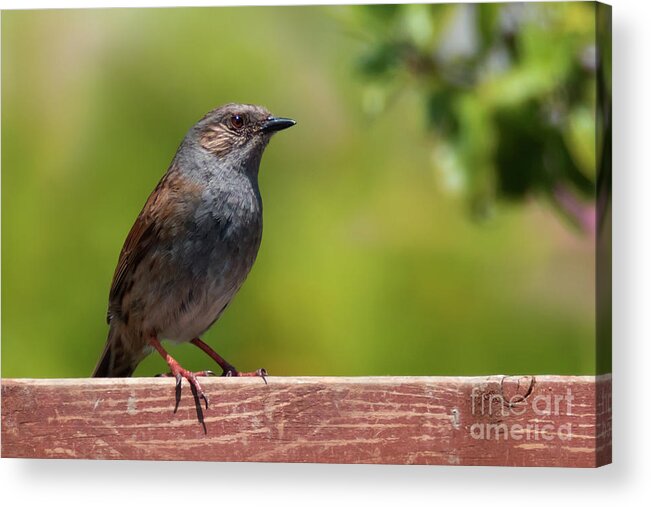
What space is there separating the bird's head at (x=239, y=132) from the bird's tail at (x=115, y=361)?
38.4 inches

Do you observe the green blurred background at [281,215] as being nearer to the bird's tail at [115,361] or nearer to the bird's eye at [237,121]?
the bird's tail at [115,361]

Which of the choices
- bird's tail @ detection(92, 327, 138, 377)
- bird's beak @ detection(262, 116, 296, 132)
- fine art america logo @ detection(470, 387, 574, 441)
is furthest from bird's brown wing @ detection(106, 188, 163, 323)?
fine art america logo @ detection(470, 387, 574, 441)

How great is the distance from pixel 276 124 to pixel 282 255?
2.92ft

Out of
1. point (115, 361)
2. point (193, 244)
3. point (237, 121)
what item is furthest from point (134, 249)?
point (237, 121)

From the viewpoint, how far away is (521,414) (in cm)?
505

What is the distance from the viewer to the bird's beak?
224 inches

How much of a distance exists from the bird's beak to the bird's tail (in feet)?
3.84

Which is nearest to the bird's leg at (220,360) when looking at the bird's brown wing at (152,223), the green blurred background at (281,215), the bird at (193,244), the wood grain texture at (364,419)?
the bird at (193,244)

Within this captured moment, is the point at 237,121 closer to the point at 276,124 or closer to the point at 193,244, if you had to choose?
the point at 276,124

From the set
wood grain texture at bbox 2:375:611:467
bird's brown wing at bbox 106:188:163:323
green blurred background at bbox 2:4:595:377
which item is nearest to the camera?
wood grain texture at bbox 2:375:611:467

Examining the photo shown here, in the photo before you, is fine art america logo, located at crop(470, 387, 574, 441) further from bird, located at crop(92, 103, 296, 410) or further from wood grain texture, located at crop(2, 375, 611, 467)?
bird, located at crop(92, 103, 296, 410)

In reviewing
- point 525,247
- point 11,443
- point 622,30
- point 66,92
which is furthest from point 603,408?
point 66,92

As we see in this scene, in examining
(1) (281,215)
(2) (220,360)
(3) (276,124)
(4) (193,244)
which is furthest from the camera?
(1) (281,215)

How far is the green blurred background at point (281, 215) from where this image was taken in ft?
19.6
